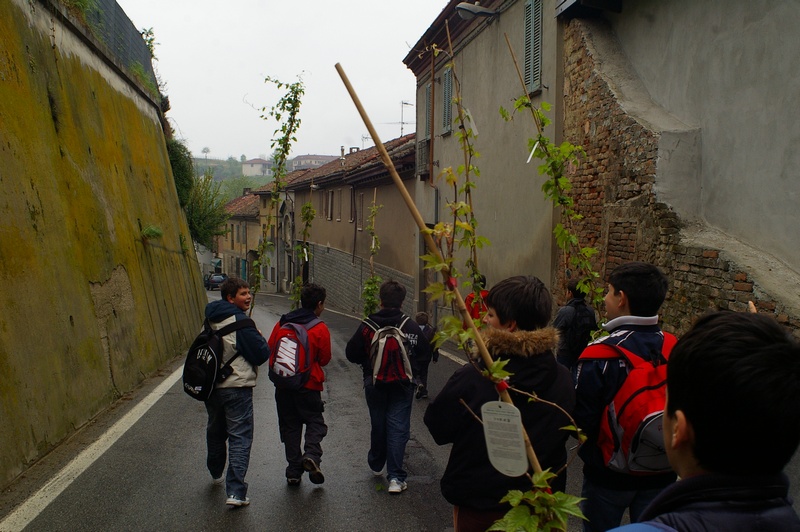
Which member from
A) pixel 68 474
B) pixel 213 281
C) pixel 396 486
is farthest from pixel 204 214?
pixel 396 486

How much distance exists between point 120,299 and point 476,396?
859 centimetres

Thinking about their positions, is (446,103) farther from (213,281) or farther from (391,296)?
(213,281)

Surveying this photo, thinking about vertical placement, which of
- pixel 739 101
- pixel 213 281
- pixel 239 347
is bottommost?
pixel 213 281

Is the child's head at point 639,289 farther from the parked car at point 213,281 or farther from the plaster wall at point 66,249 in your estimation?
the parked car at point 213,281

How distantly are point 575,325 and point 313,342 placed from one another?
2864 millimetres

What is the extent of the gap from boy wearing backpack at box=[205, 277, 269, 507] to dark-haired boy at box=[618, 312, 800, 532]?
423cm

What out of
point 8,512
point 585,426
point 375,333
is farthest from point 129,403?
point 585,426

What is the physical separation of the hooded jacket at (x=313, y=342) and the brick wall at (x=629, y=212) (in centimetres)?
387

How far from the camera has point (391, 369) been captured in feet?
18.1

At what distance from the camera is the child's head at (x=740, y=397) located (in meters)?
1.35

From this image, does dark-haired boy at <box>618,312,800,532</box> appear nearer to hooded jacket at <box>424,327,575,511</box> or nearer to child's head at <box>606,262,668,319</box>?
hooded jacket at <box>424,327,575,511</box>

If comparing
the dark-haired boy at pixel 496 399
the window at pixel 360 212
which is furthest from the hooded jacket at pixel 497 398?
the window at pixel 360 212

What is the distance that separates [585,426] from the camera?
3055 mm

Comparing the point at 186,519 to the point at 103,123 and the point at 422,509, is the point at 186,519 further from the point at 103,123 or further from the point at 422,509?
the point at 103,123
